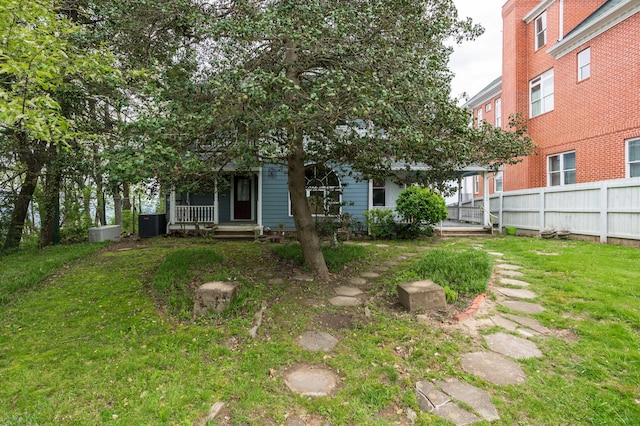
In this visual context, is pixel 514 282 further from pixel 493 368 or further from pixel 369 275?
pixel 493 368

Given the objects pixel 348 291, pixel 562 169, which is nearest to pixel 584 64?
pixel 562 169

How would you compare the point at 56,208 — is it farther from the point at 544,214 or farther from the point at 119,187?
the point at 544,214

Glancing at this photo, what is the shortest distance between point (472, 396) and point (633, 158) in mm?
11234

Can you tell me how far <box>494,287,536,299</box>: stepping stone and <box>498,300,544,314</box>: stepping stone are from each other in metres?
0.24

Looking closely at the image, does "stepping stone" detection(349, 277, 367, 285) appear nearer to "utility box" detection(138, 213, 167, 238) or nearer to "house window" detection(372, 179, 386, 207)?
"house window" detection(372, 179, 386, 207)

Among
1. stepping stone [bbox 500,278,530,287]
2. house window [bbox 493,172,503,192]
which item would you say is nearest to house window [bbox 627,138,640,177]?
house window [bbox 493,172,503,192]

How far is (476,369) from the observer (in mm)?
2682

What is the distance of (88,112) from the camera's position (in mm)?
7879

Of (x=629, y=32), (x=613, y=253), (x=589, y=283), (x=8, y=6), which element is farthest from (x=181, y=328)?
(x=629, y=32)

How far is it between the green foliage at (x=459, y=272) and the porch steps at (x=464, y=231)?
600 cm

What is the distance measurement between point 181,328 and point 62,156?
598cm

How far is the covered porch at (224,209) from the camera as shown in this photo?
11.3 metres

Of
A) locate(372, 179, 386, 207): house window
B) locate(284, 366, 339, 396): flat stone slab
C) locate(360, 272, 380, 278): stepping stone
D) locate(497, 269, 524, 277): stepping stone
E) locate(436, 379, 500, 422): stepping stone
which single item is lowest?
locate(284, 366, 339, 396): flat stone slab

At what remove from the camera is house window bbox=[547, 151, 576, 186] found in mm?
11680
